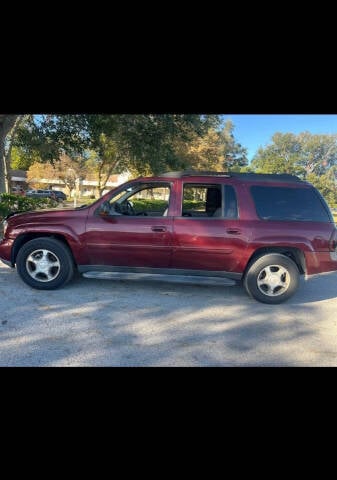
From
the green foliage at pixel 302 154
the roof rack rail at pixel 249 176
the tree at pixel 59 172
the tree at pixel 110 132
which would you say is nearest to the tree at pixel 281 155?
the green foliage at pixel 302 154

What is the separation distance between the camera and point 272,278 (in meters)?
4.29

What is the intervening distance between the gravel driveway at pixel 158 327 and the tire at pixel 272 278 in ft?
0.53

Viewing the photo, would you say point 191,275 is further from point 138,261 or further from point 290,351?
point 290,351

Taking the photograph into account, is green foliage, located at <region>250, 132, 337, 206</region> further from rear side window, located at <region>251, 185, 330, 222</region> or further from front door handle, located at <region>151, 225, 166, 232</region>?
front door handle, located at <region>151, 225, 166, 232</region>

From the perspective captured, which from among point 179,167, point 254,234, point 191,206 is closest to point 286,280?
point 254,234

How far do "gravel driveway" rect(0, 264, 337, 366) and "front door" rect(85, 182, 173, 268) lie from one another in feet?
1.78

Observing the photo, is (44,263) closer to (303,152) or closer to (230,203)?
(230,203)

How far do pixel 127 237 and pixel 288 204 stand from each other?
2520mm

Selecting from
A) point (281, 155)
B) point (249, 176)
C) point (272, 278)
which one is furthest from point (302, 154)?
point (272, 278)

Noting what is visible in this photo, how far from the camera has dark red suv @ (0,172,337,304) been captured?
4.21 meters

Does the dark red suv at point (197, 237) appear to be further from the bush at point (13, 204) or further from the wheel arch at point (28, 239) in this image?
the bush at point (13, 204)

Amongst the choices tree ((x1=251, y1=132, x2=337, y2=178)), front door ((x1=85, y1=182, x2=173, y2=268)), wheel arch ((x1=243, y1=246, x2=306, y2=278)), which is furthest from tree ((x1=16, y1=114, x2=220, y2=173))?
tree ((x1=251, y1=132, x2=337, y2=178))

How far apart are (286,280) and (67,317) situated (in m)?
3.19

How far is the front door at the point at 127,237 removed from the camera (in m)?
4.25
